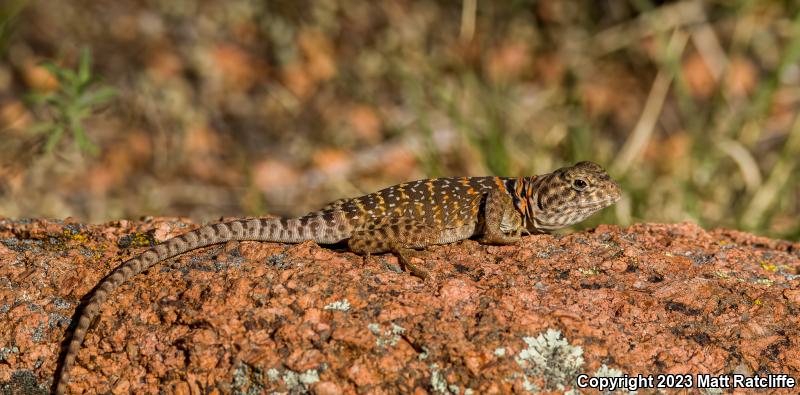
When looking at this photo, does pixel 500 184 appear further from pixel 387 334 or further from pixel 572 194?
pixel 387 334

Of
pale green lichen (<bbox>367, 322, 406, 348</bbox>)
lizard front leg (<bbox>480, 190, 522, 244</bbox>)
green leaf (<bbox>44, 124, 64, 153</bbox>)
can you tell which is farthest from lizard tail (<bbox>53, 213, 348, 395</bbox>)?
green leaf (<bbox>44, 124, 64, 153</bbox>)

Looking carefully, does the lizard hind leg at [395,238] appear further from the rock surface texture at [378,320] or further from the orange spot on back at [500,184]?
the orange spot on back at [500,184]

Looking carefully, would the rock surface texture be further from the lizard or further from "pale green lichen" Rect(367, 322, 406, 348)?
the lizard

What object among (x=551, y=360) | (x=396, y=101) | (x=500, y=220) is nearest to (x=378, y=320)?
(x=551, y=360)

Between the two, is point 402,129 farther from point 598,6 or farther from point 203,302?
point 203,302

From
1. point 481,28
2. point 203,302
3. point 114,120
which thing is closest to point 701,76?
point 481,28

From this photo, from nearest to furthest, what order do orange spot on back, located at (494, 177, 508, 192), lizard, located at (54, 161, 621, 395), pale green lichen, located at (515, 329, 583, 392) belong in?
pale green lichen, located at (515, 329, 583, 392), lizard, located at (54, 161, 621, 395), orange spot on back, located at (494, 177, 508, 192)
